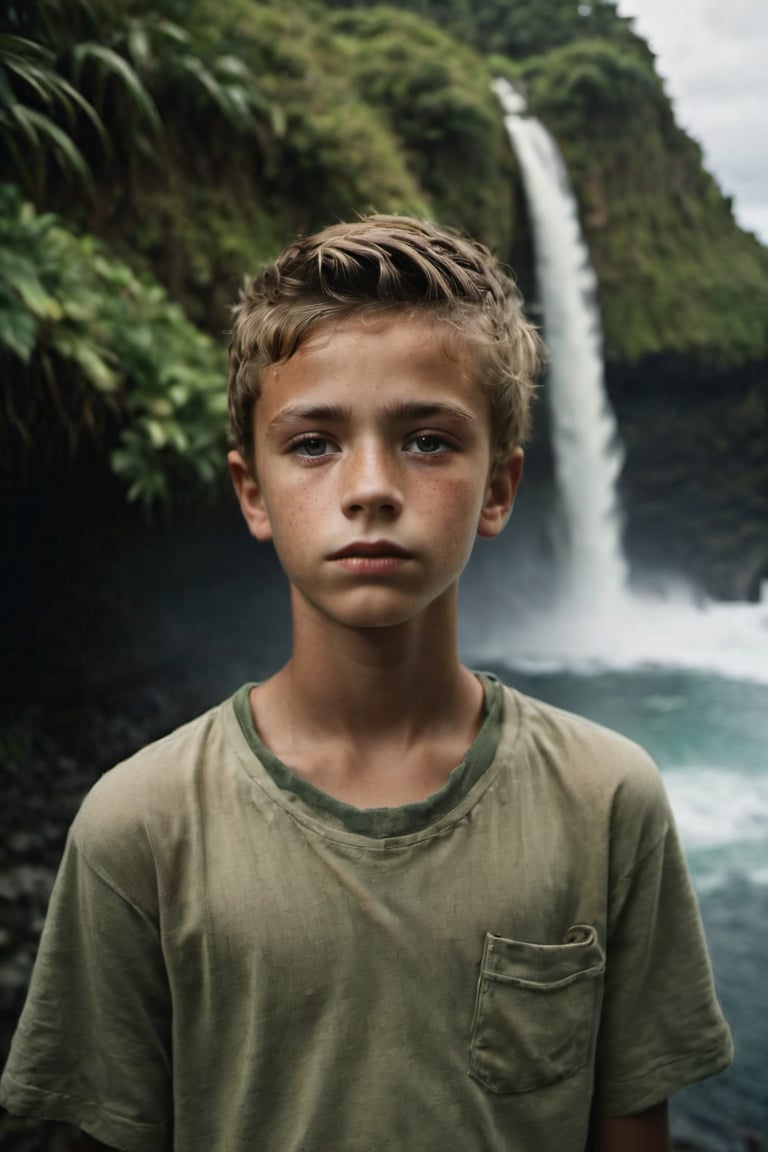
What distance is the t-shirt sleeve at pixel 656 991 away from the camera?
4.28 feet

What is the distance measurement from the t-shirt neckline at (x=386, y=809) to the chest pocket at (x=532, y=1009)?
0.18 metres

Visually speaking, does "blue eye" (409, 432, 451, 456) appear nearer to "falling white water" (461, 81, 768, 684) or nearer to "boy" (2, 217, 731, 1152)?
"boy" (2, 217, 731, 1152)

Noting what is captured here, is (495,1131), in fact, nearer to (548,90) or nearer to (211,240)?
(211,240)

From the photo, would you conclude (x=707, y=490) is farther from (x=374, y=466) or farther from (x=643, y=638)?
(x=374, y=466)

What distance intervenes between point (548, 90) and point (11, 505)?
9.33m

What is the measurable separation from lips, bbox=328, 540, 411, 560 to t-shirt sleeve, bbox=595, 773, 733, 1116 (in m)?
0.51

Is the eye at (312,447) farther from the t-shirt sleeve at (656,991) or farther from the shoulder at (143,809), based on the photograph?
the t-shirt sleeve at (656,991)

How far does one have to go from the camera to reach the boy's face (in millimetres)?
1156

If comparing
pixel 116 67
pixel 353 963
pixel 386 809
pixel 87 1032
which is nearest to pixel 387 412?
pixel 386 809

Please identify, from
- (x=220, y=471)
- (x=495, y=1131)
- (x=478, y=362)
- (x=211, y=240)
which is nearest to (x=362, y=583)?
(x=478, y=362)

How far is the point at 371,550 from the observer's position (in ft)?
3.77

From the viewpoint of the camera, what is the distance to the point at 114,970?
1224 millimetres

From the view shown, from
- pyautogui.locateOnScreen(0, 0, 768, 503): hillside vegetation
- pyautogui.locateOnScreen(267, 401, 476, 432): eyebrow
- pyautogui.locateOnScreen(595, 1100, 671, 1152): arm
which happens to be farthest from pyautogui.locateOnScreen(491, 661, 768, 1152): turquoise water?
pyautogui.locateOnScreen(0, 0, 768, 503): hillside vegetation

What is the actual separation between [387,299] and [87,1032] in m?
1.06
